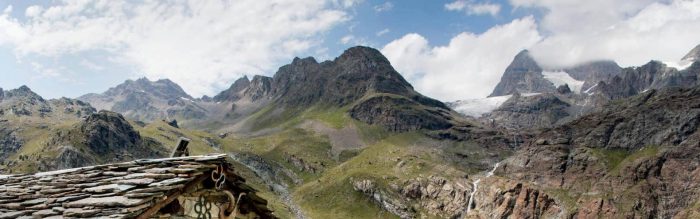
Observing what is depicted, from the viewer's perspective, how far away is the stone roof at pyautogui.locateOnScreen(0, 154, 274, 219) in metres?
11.6

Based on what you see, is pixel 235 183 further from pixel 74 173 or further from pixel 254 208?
pixel 74 173

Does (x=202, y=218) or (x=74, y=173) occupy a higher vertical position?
(x=74, y=173)

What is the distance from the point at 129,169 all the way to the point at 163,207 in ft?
5.59

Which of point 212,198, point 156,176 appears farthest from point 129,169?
point 212,198

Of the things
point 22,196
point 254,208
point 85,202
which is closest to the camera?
point 85,202

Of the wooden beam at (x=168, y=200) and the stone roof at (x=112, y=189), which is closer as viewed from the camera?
the stone roof at (x=112, y=189)

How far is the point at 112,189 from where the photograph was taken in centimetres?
1223

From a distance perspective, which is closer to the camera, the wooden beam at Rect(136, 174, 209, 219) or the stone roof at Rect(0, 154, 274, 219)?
the stone roof at Rect(0, 154, 274, 219)

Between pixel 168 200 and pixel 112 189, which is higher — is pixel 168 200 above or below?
below

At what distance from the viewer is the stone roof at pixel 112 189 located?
1162cm

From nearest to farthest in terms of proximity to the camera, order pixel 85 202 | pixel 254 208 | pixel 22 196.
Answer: pixel 85 202
pixel 22 196
pixel 254 208

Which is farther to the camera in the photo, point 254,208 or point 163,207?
point 254,208

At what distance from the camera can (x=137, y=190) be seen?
39.3ft

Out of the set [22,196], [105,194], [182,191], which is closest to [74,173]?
[22,196]
